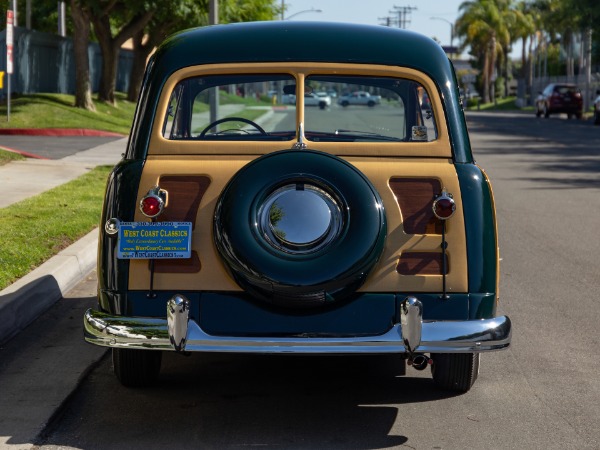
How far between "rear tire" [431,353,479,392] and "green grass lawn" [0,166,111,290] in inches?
135

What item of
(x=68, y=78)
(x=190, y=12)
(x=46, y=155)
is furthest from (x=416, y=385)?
(x=68, y=78)

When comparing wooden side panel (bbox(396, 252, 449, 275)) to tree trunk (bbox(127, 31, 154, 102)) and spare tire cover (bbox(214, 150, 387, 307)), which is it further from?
tree trunk (bbox(127, 31, 154, 102))

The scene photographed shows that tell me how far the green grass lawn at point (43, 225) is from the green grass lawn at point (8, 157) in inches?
A: 172

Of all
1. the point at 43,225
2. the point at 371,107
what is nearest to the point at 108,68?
the point at 43,225

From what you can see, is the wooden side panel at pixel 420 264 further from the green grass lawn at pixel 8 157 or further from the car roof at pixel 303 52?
the green grass lawn at pixel 8 157

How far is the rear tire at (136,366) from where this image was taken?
19.7 feet

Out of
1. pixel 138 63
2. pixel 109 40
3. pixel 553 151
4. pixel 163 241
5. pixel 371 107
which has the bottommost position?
pixel 553 151

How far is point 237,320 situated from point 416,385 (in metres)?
1.33

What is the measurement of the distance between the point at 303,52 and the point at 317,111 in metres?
0.59

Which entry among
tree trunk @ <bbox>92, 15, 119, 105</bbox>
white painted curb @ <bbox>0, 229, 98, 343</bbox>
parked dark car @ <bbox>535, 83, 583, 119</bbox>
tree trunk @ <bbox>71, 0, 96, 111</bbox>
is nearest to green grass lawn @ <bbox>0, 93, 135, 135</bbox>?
tree trunk @ <bbox>71, 0, 96, 111</bbox>

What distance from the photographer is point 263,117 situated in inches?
276

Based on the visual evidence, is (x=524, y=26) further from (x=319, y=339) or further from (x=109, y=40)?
(x=319, y=339)

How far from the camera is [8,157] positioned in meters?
19.9

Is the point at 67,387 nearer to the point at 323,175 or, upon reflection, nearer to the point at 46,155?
the point at 323,175
